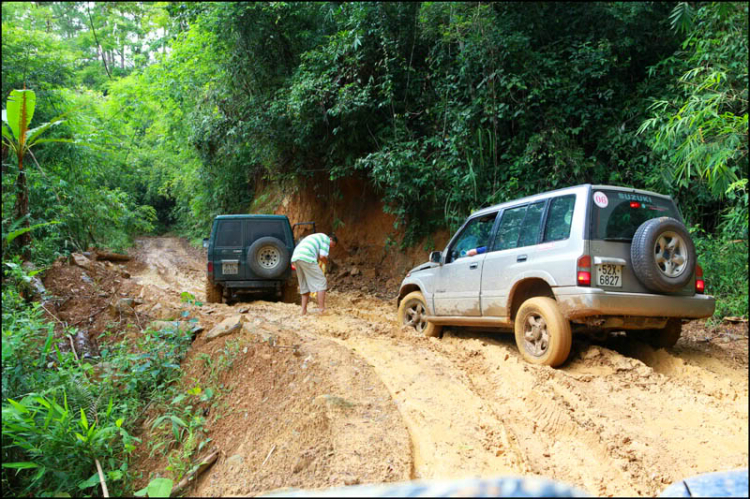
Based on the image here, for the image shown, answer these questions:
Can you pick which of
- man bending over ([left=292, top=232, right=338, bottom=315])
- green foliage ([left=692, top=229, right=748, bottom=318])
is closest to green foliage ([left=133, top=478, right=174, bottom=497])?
man bending over ([left=292, top=232, right=338, bottom=315])

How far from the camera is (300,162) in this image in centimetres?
1298

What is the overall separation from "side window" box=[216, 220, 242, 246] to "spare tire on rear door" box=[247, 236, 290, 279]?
477 millimetres

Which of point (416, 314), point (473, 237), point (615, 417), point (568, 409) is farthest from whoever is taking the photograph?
point (416, 314)

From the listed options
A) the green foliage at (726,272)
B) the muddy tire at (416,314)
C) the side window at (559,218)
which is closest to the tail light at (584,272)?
the side window at (559,218)

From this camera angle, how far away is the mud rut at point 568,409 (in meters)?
2.26

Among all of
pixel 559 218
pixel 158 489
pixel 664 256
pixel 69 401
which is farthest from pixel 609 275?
pixel 69 401

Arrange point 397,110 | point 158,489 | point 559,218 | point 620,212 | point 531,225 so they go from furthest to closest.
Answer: point 397,110 < point 531,225 < point 559,218 < point 620,212 < point 158,489

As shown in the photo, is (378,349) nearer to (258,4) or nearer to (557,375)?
(557,375)

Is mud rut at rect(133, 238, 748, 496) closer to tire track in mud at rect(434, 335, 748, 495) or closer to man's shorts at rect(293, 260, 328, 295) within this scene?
tire track in mud at rect(434, 335, 748, 495)

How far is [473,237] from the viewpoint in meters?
5.76

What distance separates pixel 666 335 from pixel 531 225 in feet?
5.17

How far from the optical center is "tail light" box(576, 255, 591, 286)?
4.07 metres

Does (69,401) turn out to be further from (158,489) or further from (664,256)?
(664,256)

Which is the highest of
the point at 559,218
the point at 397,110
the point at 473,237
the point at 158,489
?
the point at 397,110
